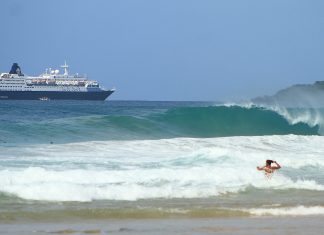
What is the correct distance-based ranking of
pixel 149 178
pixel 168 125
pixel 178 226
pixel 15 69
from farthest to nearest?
1. pixel 15 69
2. pixel 168 125
3. pixel 149 178
4. pixel 178 226

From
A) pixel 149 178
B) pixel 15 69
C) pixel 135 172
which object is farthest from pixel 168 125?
pixel 15 69

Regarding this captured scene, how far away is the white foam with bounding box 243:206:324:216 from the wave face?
14.2 metres

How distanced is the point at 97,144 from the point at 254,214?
464 inches

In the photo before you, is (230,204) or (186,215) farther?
(230,204)

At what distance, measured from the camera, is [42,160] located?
18.0 m

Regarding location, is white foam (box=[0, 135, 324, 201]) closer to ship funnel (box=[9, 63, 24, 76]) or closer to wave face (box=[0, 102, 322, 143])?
wave face (box=[0, 102, 322, 143])

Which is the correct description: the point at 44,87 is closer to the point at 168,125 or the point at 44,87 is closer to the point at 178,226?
the point at 168,125

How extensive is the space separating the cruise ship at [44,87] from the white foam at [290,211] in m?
98.6

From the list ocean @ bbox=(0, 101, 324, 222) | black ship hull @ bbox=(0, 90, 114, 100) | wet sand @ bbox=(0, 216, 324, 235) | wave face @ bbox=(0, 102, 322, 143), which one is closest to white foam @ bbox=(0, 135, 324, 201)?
ocean @ bbox=(0, 101, 324, 222)

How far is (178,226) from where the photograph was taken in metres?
10.6

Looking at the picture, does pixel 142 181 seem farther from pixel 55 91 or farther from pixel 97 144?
pixel 55 91

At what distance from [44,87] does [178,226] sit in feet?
334

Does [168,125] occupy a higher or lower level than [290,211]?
higher

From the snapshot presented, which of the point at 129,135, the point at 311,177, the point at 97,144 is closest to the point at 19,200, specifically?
the point at 311,177
